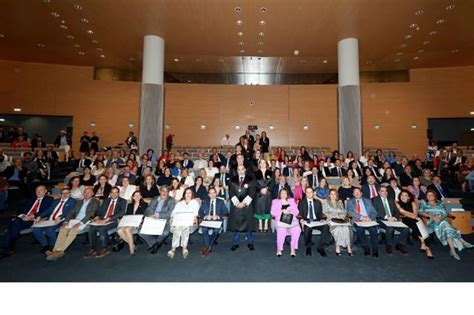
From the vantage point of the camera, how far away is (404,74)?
15227 mm

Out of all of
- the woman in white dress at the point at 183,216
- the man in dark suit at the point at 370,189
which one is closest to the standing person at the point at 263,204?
the woman in white dress at the point at 183,216

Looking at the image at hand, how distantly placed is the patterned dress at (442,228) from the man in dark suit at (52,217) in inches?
290

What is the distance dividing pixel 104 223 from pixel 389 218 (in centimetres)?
563

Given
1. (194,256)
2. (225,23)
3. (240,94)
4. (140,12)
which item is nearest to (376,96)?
(240,94)

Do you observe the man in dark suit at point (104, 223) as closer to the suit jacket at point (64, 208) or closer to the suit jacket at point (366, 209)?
the suit jacket at point (64, 208)

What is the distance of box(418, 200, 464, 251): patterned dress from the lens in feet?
16.0

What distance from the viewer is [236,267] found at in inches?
169

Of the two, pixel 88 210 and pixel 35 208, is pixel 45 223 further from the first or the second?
pixel 88 210

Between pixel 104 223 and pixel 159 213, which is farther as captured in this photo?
pixel 159 213

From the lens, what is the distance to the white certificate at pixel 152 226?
16.2ft

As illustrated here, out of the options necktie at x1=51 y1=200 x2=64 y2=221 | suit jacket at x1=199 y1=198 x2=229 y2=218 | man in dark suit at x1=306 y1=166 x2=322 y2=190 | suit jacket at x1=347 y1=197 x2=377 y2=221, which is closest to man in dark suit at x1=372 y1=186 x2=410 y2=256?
suit jacket at x1=347 y1=197 x2=377 y2=221

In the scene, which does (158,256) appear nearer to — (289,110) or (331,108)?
(289,110)

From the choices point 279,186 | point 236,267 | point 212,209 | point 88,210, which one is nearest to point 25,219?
point 88,210

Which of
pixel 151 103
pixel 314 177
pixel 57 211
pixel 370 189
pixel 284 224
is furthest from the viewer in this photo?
pixel 151 103
